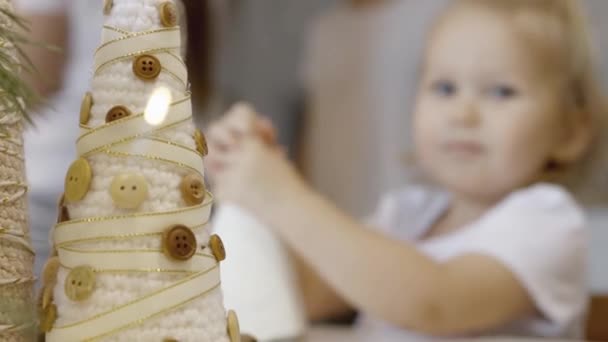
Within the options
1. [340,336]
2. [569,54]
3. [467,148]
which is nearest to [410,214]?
[467,148]

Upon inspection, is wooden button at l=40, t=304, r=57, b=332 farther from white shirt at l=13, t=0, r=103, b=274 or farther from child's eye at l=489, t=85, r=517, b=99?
child's eye at l=489, t=85, r=517, b=99

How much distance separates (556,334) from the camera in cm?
95

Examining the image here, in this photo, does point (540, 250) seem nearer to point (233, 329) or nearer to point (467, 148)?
point (467, 148)

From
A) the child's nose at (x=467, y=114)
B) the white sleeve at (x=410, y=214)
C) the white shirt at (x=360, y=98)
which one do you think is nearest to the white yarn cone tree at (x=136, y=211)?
the child's nose at (x=467, y=114)

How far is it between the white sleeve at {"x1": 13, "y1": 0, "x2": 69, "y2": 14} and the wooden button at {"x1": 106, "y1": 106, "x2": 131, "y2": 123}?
2.40 ft

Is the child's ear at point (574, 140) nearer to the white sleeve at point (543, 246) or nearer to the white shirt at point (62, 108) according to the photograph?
the white sleeve at point (543, 246)

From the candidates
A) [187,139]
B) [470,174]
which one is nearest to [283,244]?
[470,174]

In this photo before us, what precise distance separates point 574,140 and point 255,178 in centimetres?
51

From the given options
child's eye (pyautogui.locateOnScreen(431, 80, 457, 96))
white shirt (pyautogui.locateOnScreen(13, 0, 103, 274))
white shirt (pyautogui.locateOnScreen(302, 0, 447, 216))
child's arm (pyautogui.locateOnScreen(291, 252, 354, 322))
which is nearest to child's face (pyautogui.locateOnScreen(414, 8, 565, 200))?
child's eye (pyautogui.locateOnScreen(431, 80, 457, 96))

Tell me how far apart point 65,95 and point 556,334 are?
1.97 ft

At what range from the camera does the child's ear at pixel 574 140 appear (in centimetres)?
110

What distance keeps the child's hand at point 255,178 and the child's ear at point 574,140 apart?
445 millimetres

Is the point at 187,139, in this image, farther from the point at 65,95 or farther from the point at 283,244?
the point at 65,95

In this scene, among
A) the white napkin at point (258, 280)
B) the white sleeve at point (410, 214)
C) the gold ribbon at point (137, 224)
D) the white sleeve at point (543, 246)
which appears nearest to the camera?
the gold ribbon at point (137, 224)
